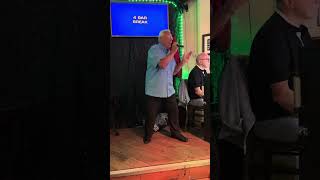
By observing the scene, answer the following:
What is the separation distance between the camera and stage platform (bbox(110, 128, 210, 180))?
118 inches

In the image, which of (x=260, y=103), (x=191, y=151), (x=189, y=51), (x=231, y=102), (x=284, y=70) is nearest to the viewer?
(x=284, y=70)

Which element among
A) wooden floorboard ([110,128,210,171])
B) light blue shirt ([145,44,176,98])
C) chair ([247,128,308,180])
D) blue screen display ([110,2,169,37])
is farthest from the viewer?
blue screen display ([110,2,169,37])

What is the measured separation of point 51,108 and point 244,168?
1.24 m

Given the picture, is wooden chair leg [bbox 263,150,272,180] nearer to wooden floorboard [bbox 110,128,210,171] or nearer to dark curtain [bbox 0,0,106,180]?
dark curtain [bbox 0,0,106,180]

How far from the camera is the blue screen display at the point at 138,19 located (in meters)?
4.66

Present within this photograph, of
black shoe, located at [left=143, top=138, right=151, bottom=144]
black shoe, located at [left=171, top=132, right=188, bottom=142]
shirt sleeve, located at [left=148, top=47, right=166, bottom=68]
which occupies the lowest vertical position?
black shoe, located at [left=143, top=138, right=151, bottom=144]

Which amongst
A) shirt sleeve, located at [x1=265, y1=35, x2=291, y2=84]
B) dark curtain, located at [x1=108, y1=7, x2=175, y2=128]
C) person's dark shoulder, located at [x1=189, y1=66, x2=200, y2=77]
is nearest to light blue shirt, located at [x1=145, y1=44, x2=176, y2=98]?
person's dark shoulder, located at [x1=189, y1=66, x2=200, y2=77]

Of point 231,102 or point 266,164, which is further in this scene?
point 231,102

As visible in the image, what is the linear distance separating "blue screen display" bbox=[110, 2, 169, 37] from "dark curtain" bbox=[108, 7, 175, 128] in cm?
16

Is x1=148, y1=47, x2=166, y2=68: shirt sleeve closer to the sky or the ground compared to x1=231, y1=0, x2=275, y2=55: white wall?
closer to the ground

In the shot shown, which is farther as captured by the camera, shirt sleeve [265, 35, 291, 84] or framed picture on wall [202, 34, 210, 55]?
framed picture on wall [202, 34, 210, 55]

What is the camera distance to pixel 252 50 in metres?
2.17

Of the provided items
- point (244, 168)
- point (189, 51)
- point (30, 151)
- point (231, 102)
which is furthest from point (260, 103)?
point (189, 51)

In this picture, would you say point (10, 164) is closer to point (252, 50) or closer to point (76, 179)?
point (76, 179)
